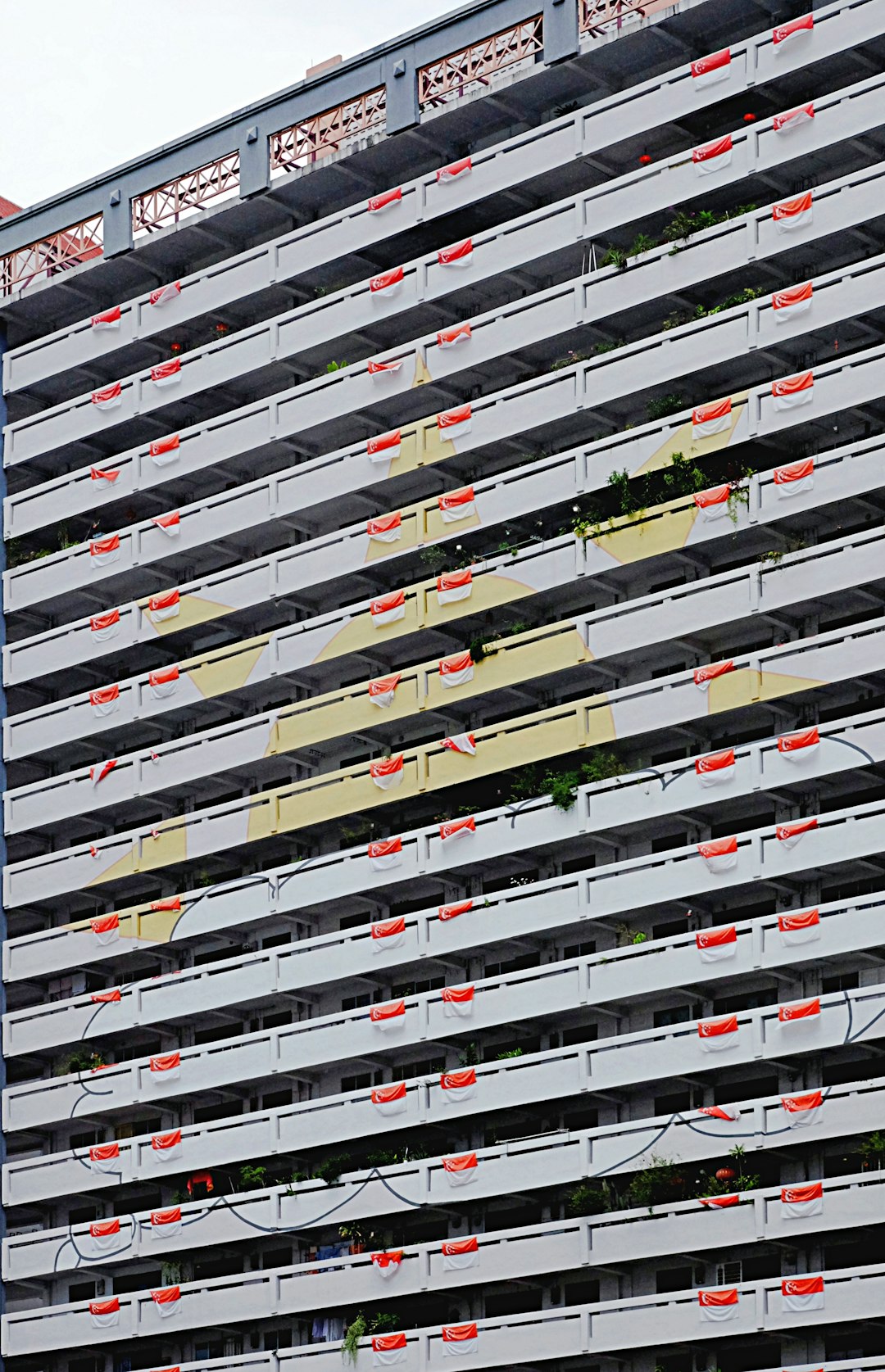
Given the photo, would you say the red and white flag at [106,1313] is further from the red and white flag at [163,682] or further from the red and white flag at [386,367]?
the red and white flag at [386,367]

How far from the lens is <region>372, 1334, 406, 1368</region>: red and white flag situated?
64.0m

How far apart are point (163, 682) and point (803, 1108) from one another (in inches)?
880

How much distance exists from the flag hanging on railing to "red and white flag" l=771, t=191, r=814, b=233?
16.7m

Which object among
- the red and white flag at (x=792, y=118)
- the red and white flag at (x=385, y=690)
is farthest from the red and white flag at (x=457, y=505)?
the red and white flag at (x=792, y=118)

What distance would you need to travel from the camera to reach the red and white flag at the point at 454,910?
2589 inches

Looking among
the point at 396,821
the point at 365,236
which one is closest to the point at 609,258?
the point at 365,236

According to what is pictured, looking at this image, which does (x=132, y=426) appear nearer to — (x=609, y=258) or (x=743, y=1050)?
(x=609, y=258)

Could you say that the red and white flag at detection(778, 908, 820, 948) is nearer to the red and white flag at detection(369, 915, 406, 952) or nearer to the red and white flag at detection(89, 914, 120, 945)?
the red and white flag at detection(369, 915, 406, 952)

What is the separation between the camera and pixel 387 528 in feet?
230

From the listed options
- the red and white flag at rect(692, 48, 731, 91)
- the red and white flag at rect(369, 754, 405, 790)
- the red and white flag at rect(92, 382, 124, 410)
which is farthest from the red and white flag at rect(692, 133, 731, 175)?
the red and white flag at rect(92, 382, 124, 410)

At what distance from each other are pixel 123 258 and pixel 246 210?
4280mm

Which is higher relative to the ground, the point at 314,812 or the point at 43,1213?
the point at 314,812

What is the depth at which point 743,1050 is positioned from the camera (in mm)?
60562

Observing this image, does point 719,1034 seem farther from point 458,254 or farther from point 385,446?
point 458,254
